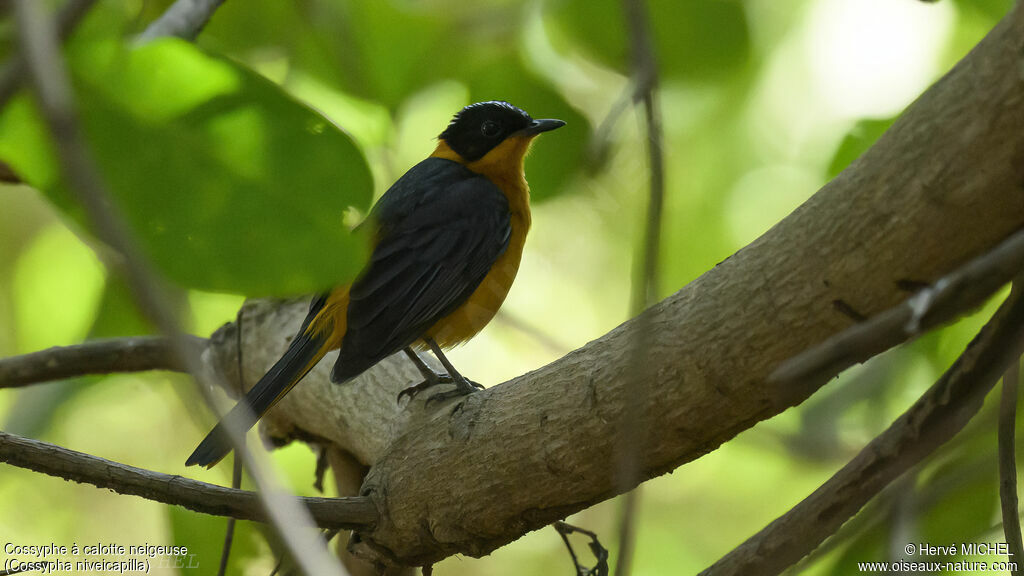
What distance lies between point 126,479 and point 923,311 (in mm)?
1920

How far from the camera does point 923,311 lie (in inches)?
40.9

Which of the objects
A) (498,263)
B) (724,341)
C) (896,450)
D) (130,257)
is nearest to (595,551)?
A: (724,341)

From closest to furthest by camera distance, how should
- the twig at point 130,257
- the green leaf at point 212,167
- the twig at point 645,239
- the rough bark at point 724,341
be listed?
the twig at point 130,257
the twig at point 645,239
the rough bark at point 724,341
the green leaf at point 212,167

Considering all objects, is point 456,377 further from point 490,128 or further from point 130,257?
point 130,257

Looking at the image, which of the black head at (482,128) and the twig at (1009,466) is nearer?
the twig at (1009,466)

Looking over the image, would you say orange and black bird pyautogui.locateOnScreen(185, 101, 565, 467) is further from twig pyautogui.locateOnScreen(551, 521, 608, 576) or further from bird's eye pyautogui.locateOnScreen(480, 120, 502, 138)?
twig pyautogui.locateOnScreen(551, 521, 608, 576)

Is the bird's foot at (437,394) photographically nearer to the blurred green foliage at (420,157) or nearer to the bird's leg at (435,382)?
the bird's leg at (435,382)

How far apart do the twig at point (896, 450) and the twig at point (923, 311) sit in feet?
1.17

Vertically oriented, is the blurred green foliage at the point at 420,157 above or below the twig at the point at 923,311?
above

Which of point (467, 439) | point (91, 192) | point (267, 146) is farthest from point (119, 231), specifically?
point (467, 439)

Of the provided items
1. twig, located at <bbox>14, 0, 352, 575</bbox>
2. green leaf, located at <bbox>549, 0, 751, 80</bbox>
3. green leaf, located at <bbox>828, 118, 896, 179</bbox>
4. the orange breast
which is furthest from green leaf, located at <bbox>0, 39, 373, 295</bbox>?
the orange breast

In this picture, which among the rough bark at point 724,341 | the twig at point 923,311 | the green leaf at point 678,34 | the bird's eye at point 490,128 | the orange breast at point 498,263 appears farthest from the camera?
the bird's eye at point 490,128

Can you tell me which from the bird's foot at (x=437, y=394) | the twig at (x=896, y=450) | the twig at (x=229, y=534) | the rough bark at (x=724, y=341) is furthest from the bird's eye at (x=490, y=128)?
the twig at (x=896, y=450)

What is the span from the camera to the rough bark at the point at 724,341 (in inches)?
61.9
